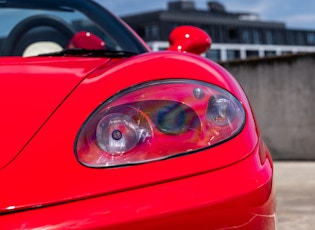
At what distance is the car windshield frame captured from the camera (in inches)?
111

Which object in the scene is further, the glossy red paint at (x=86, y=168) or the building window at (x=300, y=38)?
the building window at (x=300, y=38)

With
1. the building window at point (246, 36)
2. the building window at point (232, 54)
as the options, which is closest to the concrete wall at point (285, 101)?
the building window at point (232, 54)

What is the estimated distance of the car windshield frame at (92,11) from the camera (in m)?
2.82

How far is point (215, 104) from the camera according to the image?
149 cm

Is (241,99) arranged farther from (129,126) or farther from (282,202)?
(282,202)

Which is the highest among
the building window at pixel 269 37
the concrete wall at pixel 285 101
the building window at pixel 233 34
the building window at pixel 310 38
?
the concrete wall at pixel 285 101

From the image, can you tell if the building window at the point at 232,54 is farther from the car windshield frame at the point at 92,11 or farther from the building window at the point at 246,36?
the car windshield frame at the point at 92,11

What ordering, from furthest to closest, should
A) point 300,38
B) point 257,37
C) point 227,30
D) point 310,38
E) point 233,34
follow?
point 310,38
point 300,38
point 257,37
point 233,34
point 227,30

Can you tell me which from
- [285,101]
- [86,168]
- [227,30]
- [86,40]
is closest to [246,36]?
[227,30]

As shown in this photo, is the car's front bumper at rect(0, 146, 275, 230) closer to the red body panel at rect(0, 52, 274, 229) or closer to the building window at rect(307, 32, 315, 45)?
the red body panel at rect(0, 52, 274, 229)

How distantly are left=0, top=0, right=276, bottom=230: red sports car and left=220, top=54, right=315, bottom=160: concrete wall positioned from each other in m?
8.25

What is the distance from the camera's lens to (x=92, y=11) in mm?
2961

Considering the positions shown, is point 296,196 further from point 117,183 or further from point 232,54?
point 232,54

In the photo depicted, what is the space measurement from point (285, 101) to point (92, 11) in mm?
7360
